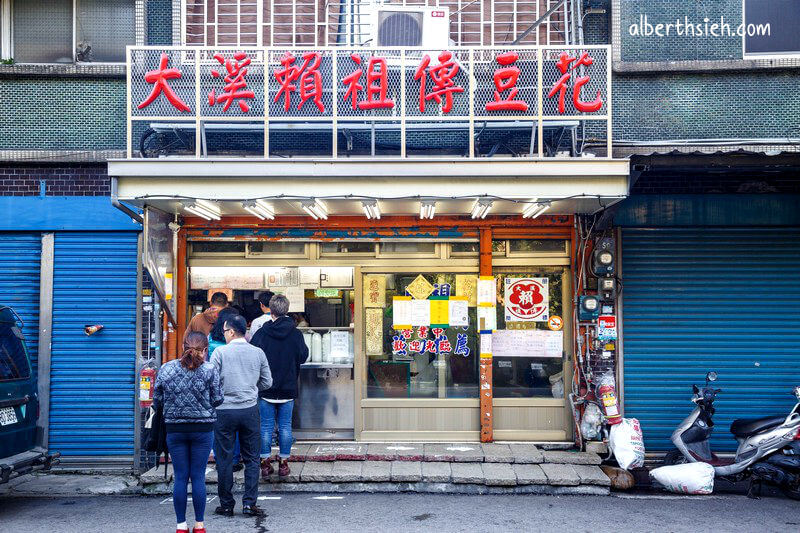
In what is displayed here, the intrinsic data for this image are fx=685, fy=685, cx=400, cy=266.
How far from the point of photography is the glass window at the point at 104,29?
999 cm

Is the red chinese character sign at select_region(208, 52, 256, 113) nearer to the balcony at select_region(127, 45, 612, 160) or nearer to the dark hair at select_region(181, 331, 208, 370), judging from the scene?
the balcony at select_region(127, 45, 612, 160)

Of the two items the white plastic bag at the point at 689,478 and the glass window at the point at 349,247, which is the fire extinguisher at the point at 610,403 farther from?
the glass window at the point at 349,247

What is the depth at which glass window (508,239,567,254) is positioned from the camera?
9.55 metres

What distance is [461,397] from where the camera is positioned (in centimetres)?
952

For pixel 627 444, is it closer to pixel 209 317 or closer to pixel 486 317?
pixel 486 317

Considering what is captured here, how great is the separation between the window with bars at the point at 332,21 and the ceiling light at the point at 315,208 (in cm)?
260

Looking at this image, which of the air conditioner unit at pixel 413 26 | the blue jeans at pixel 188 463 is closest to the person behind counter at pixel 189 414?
the blue jeans at pixel 188 463

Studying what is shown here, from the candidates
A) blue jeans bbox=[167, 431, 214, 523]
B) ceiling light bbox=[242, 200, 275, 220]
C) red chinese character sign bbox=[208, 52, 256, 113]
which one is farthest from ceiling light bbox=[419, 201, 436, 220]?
blue jeans bbox=[167, 431, 214, 523]

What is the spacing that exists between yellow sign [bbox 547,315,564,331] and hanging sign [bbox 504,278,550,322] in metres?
0.07

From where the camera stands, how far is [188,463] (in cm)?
613

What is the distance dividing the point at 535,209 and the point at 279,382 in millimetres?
3805

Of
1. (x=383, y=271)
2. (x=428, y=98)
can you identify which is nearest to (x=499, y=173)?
(x=428, y=98)

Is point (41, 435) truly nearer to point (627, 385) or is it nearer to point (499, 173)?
point (499, 173)

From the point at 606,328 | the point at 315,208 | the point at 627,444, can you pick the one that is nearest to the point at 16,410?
the point at 315,208
